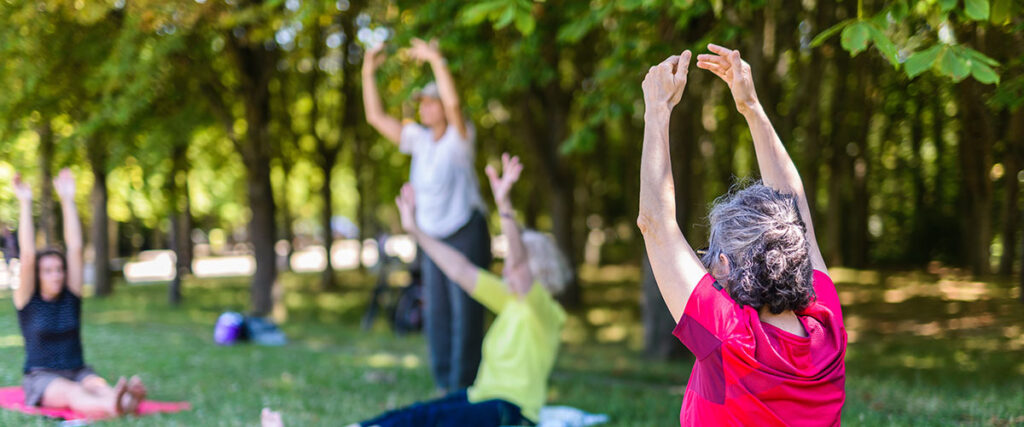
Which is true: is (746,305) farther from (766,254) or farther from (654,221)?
(654,221)

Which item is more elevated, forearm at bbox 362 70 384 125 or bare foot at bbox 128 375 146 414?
forearm at bbox 362 70 384 125

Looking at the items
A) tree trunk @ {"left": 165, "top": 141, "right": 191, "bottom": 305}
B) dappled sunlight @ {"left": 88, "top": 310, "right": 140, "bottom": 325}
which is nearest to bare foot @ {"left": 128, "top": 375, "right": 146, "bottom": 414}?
dappled sunlight @ {"left": 88, "top": 310, "right": 140, "bottom": 325}

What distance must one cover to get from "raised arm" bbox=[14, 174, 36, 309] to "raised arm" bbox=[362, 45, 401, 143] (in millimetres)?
2250

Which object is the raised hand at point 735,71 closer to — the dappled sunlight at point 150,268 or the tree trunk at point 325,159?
the tree trunk at point 325,159

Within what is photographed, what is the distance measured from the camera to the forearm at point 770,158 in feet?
9.48

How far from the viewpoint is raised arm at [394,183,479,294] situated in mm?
5125

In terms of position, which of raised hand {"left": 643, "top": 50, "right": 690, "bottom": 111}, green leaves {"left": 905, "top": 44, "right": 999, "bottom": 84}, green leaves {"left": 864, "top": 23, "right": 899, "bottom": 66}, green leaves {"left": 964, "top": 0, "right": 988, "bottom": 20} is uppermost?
green leaves {"left": 964, "top": 0, "right": 988, "bottom": 20}

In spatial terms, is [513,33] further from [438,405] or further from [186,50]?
[438,405]

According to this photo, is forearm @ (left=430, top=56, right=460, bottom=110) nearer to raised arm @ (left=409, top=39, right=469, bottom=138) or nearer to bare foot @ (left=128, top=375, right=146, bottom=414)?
raised arm @ (left=409, top=39, right=469, bottom=138)

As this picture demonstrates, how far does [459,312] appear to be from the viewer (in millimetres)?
6352

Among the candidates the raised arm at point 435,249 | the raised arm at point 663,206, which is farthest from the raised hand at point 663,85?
the raised arm at point 435,249

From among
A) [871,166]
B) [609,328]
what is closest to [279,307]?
[609,328]

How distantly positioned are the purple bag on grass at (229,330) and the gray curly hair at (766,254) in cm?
899

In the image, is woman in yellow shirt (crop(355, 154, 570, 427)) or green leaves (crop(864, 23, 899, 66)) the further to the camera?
woman in yellow shirt (crop(355, 154, 570, 427))
